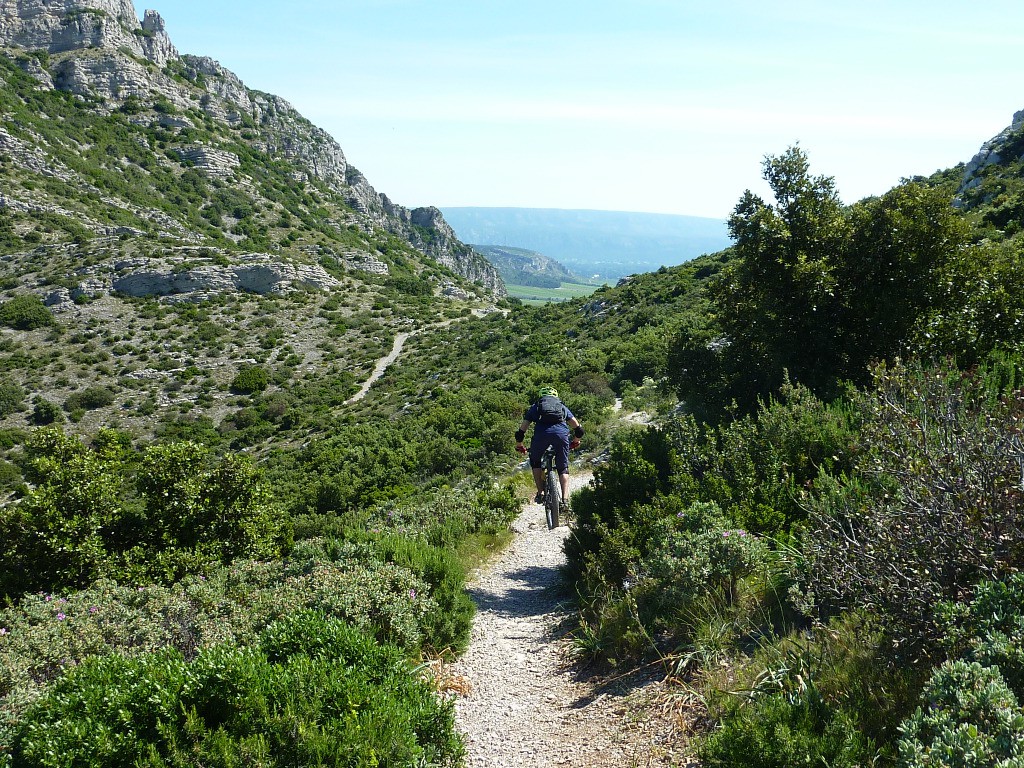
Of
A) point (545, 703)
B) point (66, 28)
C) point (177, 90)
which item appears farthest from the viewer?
point (177, 90)

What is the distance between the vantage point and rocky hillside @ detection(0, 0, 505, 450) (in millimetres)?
40844

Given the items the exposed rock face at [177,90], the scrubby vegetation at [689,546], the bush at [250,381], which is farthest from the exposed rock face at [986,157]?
the exposed rock face at [177,90]

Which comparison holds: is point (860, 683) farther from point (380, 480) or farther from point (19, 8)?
point (19, 8)

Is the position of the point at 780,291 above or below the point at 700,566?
above

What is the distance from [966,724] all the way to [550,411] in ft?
23.1

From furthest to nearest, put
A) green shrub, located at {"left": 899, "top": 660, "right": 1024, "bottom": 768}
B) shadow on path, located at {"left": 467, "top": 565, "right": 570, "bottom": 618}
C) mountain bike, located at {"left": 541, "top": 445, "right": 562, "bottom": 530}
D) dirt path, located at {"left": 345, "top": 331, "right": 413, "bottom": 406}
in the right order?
1. dirt path, located at {"left": 345, "top": 331, "right": 413, "bottom": 406}
2. mountain bike, located at {"left": 541, "top": 445, "right": 562, "bottom": 530}
3. shadow on path, located at {"left": 467, "top": 565, "right": 570, "bottom": 618}
4. green shrub, located at {"left": 899, "top": 660, "right": 1024, "bottom": 768}

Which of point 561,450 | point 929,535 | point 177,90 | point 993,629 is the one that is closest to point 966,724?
point 993,629

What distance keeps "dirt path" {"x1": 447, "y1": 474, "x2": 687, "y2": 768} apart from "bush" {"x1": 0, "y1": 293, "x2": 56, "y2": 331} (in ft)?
169

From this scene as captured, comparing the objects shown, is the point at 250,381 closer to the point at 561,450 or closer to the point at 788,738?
the point at 561,450

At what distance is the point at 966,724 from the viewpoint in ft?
6.97

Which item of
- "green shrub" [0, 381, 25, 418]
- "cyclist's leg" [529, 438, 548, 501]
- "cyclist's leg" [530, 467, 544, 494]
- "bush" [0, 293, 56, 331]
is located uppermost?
"bush" [0, 293, 56, 331]

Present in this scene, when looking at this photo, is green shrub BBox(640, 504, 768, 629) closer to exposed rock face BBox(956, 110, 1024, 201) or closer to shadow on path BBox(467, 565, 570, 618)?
shadow on path BBox(467, 565, 570, 618)

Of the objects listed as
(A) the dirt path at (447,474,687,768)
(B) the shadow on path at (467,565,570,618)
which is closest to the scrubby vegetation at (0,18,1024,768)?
(A) the dirt path at (447,474,687,768)

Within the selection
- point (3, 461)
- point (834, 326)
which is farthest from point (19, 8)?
point (834, 326)
